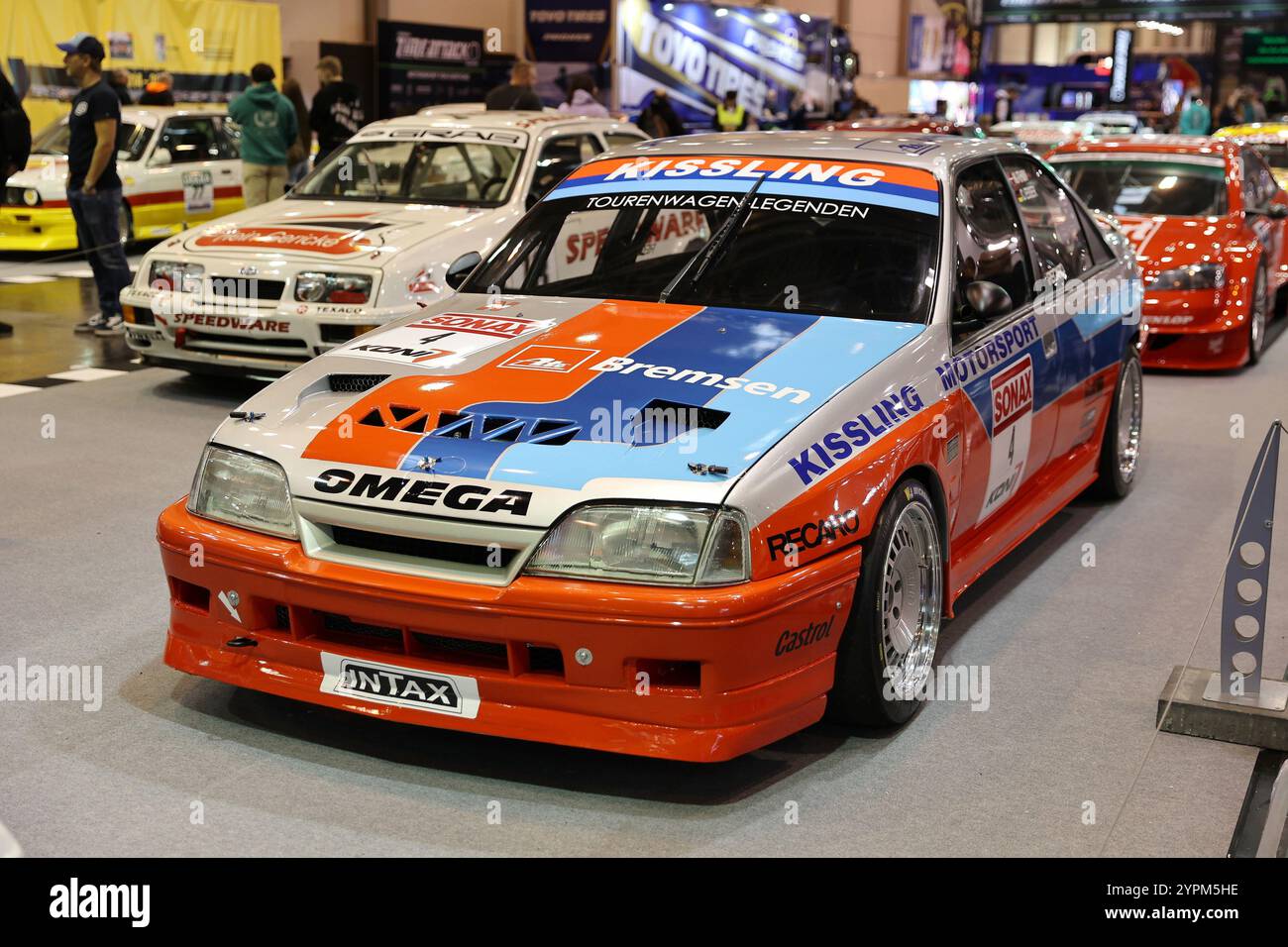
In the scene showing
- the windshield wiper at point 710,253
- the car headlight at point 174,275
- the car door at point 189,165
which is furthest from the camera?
the car door at point 189,165

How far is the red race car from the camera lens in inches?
341

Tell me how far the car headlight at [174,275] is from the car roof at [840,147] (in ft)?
10.4

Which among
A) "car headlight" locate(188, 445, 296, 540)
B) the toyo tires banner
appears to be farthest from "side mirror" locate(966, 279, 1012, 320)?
the toyo tires banner

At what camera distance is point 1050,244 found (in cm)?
510

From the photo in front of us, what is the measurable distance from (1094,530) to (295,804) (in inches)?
136

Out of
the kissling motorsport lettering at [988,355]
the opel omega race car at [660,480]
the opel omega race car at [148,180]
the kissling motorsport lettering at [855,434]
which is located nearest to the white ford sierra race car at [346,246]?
the opel omega race car at [660,480]

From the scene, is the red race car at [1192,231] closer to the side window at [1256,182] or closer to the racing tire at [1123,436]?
the side window at [1256,182]

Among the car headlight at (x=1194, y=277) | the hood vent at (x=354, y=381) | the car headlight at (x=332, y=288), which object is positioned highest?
the hood vent at (x=354, y=381)

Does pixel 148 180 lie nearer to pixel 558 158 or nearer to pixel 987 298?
pixel 558 158

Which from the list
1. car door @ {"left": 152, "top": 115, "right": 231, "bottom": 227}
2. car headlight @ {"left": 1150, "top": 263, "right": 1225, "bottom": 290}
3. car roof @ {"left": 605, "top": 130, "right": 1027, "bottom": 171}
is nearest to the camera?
car roof @ {"left": 605, "top": 130, "right": 1027, "bottom": 171}

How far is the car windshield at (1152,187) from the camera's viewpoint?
9.21 meters

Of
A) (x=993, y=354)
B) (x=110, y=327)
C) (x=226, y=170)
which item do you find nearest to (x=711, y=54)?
(x=226, y=170)

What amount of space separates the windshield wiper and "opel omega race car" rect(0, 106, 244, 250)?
30.6 feet

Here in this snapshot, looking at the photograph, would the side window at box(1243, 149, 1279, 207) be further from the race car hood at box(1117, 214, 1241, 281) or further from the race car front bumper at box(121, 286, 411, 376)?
the race car front bumper at box(121, 286, 411, 376)
